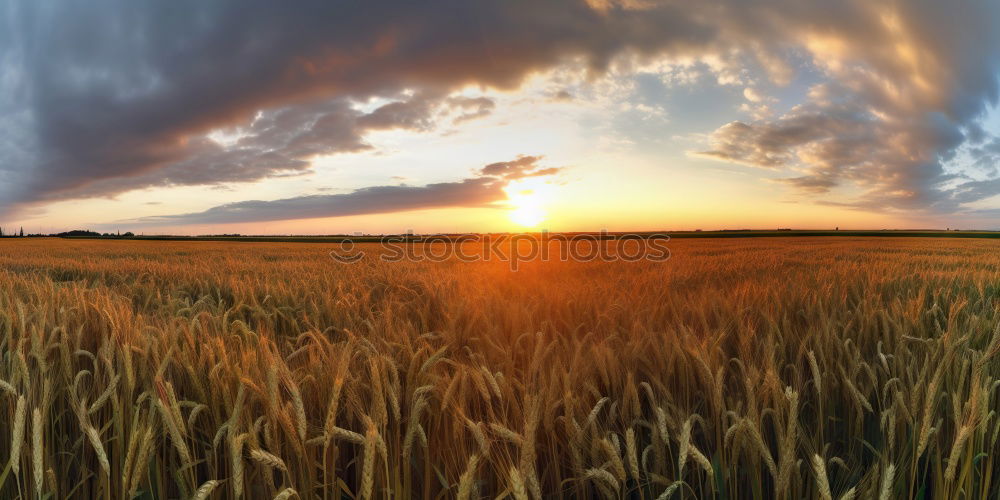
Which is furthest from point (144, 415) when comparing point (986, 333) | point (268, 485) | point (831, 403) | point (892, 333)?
point (986, 333)

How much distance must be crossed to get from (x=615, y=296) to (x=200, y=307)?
3.25 m

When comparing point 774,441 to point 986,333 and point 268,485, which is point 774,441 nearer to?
point 268,485

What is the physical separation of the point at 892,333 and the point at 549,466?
2.33 meters

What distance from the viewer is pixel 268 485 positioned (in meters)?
1.31

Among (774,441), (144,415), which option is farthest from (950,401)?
(144,415)

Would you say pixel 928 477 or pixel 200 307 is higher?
pixel 200 307

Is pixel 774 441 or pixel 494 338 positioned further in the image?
pixel 494 338

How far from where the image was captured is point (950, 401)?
69.3 inches

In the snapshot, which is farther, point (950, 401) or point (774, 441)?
point (950, 401)

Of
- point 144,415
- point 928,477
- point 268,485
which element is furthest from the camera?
point 928,477

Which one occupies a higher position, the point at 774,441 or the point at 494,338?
the point at 494,338

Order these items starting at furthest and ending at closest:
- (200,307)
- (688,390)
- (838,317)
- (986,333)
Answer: (200,307) < (838,317) < (986,333) < (688,390)

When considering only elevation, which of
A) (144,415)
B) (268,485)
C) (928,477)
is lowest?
(928,477)

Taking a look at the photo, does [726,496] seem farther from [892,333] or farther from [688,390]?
[892,333]
